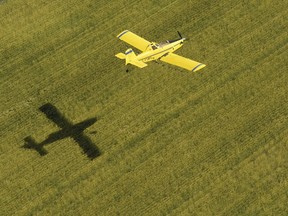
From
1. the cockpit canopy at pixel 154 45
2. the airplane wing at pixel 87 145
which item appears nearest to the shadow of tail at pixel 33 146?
the airplane wing at pixel 87 145

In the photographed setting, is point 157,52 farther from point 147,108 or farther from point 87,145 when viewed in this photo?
point 87,145

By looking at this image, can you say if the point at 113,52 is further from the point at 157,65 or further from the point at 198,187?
the point at 198,187

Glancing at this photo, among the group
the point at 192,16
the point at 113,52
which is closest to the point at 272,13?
the point at 192,16

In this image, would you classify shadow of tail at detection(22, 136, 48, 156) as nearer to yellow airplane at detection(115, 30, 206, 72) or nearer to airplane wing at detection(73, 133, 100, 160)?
airplane wing at detection(73, 133, 100, 160)

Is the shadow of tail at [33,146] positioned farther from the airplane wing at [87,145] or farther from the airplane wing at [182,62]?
the airplane wing at [182,62]

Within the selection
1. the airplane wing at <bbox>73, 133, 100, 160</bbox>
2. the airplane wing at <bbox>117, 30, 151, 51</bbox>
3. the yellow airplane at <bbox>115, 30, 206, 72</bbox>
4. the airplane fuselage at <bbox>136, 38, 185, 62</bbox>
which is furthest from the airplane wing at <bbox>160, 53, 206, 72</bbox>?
the airplane wing at <bbox>73, 133, 100, 160</bbox>

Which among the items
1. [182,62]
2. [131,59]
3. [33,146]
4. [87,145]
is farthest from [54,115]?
[182,62]
